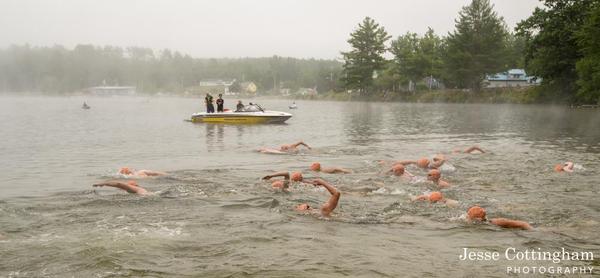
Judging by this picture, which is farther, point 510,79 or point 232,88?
point 232,88

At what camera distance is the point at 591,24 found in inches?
1635

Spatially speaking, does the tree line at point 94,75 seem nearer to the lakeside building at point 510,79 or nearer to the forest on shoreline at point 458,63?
the forest on shoreline at point 458,63

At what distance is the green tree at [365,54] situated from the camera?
296ft

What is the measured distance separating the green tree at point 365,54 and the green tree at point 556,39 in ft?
127

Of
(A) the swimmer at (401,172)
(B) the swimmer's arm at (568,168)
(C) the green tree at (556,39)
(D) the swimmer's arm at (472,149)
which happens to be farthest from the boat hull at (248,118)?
(C) the green tree at (556,39)

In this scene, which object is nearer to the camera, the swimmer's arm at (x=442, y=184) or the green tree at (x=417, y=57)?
the swimmer's arm at (x=442, y=184)

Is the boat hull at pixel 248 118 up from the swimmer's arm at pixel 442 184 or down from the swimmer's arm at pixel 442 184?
up

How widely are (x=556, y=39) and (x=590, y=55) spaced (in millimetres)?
7418

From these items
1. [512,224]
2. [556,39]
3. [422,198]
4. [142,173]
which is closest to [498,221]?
[512,224]

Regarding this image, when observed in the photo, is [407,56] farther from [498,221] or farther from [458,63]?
[498,221]

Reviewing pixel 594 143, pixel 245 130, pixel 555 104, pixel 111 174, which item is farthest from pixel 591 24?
pixel 111 174

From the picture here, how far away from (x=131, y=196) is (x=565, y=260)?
7.90 metres

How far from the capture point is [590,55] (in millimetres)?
42719

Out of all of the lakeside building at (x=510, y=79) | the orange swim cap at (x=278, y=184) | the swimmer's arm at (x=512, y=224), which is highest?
the lakeside building at (x=510, y=79)
